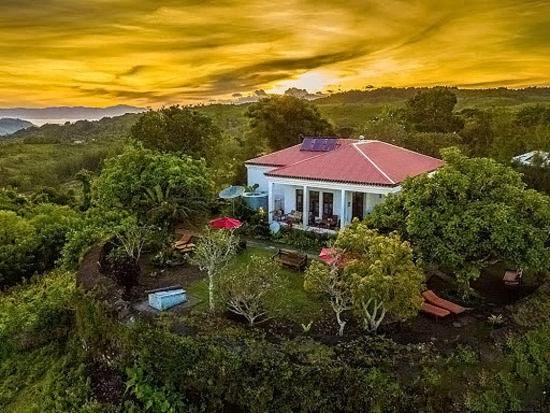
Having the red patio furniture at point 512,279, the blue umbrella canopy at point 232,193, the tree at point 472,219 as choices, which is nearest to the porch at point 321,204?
the blue umbrella canopy at point 232,193

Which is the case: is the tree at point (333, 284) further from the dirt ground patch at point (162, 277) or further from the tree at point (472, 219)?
the dirt ground patch at point (162, 277)

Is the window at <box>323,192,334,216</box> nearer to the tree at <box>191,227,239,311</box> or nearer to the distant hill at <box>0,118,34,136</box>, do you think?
the tree at <box>191,227,239,311</box>

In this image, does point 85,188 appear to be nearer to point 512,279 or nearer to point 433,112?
point 512,279

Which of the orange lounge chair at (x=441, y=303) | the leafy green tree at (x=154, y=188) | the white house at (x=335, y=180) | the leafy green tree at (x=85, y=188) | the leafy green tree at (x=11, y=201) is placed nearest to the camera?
the orange lounge chair at (x=441, y=303)

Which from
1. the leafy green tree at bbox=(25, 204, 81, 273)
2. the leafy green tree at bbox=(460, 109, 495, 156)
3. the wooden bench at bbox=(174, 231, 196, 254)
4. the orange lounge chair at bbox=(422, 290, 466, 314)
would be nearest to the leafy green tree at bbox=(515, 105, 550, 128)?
the leafy green tree at bbox=(460, 109, 495, 156)

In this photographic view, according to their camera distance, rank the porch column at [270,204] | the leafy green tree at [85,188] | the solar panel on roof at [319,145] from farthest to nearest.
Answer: the leafy green tree at [85,188]
the solar panel on roof at [319,145]
the porch column at [270,204]

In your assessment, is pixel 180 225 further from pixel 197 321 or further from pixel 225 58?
pixel 197 321
